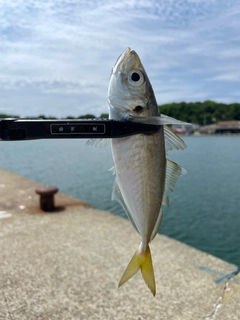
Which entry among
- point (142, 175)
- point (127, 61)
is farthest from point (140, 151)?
point (127, 61)

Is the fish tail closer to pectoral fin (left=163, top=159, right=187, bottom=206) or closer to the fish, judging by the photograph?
the fish

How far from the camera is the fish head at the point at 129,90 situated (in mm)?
1532

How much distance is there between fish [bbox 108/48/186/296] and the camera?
154cm

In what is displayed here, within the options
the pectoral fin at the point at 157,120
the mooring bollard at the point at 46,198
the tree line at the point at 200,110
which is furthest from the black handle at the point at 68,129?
the tree line at the point at 200,110

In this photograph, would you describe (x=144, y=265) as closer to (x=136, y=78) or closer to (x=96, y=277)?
(x=136, y=78)

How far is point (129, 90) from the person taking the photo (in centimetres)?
153

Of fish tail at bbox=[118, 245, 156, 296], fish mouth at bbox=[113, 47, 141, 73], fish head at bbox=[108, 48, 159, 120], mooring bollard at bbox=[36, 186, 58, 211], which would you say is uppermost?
fish mouth at bbox=[113, 47, 141, 73]

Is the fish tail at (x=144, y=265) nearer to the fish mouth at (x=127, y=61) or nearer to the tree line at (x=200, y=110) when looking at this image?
the fish mouth at (x=127, y=61)

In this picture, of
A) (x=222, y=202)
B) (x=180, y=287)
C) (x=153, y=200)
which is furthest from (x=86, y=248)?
(x=222, y=202)

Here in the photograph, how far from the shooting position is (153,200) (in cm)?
174

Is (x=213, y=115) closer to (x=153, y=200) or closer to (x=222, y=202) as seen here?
(x=222, y=202)

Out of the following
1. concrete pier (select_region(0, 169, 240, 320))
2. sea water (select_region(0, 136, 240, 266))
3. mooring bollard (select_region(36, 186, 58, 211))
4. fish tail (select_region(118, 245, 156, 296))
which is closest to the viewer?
fish tail (select_region(118, 245, 156, 296))

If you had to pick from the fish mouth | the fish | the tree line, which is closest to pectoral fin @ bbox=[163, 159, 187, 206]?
the fish

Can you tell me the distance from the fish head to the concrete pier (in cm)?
287
